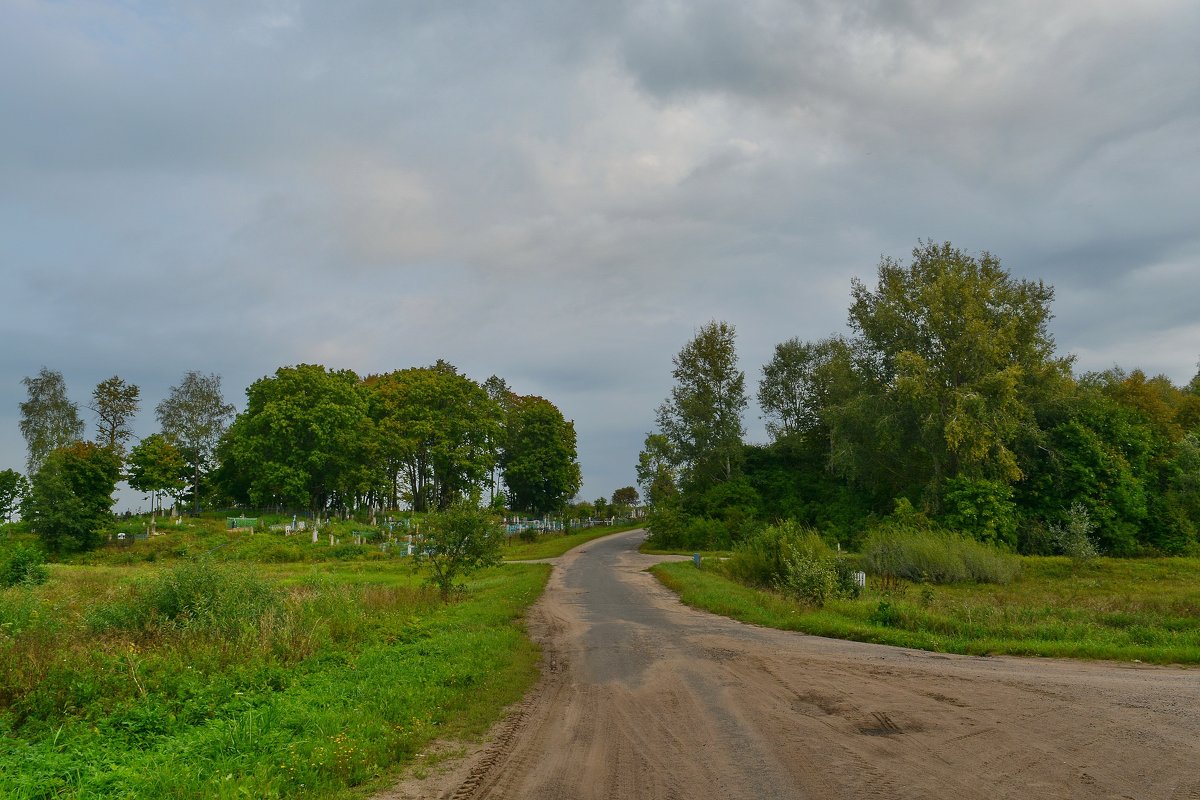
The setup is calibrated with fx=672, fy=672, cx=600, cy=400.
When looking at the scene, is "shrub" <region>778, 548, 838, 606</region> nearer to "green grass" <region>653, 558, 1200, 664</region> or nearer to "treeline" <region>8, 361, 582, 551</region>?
"green grass" <region>653, 558, 1200, 664</region>

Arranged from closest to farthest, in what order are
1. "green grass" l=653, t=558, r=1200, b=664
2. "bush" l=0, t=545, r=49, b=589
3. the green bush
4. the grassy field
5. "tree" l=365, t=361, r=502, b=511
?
the grassy field → "green grass" l=653, t=558, r=1200, b=664 → "bush" l=0, t=545, r=49, b=589 → the green bush → "tree" l=365, t=361, r=502, b=511

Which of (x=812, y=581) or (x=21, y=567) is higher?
(x=21, y=567)

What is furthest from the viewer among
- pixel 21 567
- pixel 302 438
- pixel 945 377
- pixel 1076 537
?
pixel 302 438

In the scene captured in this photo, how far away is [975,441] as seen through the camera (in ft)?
131

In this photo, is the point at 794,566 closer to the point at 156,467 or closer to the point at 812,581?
the point at 812,581

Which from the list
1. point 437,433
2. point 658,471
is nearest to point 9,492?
point 437,433

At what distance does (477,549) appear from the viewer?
23094mm

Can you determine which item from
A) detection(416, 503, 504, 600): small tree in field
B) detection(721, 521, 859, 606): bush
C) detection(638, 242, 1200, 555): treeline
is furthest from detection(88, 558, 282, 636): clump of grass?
detection(638, 242, 1200, 555): treeline

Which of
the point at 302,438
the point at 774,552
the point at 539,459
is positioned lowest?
the point at 774,552

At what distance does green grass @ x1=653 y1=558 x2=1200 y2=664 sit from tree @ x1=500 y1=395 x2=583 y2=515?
5313 centimetres

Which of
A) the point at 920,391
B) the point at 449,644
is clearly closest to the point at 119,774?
the point at 449,644

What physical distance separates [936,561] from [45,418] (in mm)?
70790

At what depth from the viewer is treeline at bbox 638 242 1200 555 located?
40.5 metres

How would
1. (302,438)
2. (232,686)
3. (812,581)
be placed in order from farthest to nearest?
(302,438) < (812,581) < (232,686)
